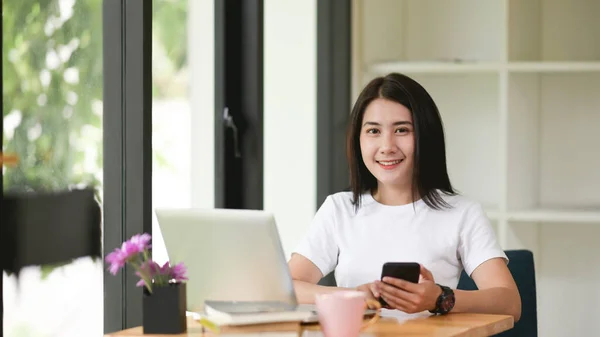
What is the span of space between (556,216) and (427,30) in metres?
0.95

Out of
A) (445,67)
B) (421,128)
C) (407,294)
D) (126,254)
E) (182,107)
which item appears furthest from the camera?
(445,67)

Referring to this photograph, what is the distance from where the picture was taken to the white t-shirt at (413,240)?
2.27 metres

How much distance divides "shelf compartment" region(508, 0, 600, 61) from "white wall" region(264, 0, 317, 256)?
0.83m

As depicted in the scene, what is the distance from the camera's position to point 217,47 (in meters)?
3.04

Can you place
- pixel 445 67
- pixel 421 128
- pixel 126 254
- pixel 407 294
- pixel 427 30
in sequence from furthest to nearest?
1. pixel 427 30
2. pixel 445 67
3. pixel 421 128
4. pixel 407 294
5. pixel 126 254

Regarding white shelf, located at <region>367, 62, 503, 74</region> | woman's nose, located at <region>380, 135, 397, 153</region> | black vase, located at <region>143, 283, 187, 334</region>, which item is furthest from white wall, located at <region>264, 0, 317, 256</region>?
black vase, located at <region>143, 283, 187, 334</region>

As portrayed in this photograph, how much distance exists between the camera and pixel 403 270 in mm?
1922

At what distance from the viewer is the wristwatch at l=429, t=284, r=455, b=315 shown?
1.95m

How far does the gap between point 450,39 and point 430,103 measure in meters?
1.62

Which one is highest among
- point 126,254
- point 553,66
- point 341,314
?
point 553,66

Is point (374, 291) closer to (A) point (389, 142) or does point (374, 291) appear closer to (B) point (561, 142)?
(A) point (389, 142)

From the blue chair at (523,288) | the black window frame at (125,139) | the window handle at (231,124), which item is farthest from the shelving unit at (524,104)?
the black window frame at (125,139)

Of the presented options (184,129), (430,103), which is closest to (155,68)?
(184,129)

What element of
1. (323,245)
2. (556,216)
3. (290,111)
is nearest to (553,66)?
(556,216)
